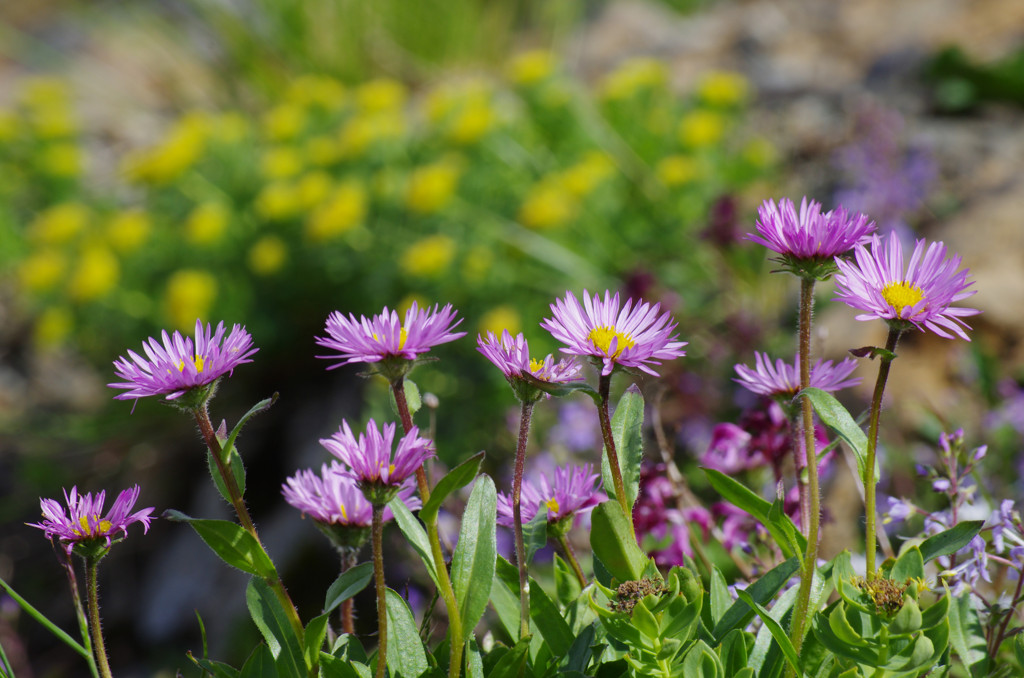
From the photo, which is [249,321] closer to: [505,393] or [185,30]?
[505,393]

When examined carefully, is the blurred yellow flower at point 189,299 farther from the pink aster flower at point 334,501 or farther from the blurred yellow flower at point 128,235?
the pink aster flower at point 334,501

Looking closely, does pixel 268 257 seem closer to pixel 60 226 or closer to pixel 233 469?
pixel 60 226

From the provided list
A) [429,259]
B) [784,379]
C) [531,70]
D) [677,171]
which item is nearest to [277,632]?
[784,379]

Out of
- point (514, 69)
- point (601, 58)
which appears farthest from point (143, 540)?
point (601, 58)

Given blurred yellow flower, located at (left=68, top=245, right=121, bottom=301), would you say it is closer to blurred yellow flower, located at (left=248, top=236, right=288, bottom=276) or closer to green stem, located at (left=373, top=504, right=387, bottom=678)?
blurred yellow flower, located at (left=248, top=236, right=288, bottom=276)

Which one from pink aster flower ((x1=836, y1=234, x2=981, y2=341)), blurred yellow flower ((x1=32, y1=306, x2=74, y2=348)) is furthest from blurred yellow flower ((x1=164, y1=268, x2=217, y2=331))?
pink aster flower ((x1=836, y1=234, x2=981, y2=341))

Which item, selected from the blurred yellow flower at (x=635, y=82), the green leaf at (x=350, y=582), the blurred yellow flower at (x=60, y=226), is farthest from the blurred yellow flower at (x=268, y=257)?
the green leaf at (x=350, y=582)
